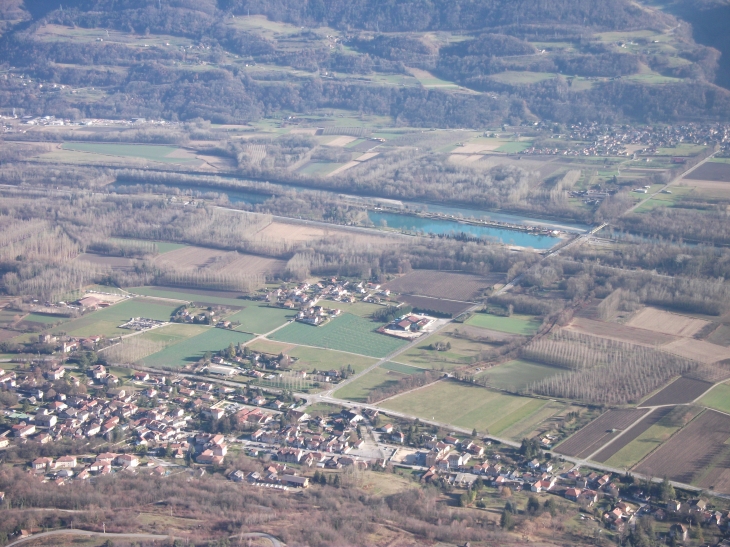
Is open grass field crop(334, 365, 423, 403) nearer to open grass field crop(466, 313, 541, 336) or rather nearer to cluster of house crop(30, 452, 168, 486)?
open grass field crop(466, 313, 541, 336)

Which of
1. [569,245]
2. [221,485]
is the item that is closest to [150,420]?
[221,485]

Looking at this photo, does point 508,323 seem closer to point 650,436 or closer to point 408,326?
point 408,326

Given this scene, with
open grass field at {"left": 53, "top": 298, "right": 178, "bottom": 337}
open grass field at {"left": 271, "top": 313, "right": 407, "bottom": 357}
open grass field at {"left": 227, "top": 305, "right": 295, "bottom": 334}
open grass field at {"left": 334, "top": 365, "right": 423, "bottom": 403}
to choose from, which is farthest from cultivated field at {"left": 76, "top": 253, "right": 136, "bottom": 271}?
open grass field at {"left": 334, "top": 365, "right": 423, "bottom": 403}

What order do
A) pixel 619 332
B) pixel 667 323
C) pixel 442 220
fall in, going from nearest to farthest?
pixel 619 332, pixel 667 323, pixel 442 220

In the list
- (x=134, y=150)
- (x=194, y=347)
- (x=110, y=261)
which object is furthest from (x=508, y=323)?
(x=134, y=150)

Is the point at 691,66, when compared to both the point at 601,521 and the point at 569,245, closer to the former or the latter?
the point at 569,245

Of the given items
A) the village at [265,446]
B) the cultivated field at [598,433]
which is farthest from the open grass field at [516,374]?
the village at [265,446]

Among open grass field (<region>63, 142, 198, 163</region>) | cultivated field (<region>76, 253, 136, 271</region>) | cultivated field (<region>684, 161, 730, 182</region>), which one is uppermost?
cultivated field (<region>684, 161, 730, 182</region>)
